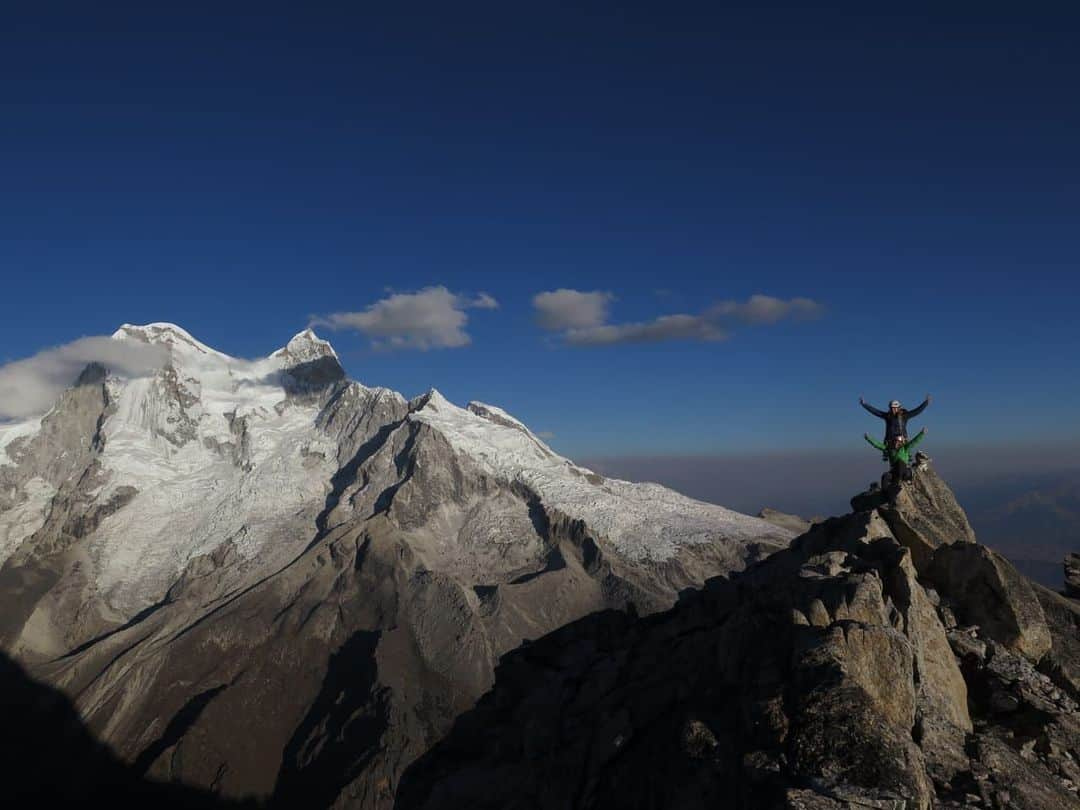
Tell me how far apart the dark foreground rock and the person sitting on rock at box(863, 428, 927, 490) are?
0.83 m

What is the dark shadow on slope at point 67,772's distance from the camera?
161125mm

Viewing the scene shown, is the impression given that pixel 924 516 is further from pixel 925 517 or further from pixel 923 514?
pixel 923 514

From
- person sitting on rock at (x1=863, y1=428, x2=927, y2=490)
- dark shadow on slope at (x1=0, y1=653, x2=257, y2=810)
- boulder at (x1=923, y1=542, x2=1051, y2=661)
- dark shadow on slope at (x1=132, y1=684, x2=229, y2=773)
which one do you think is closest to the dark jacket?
person sitting on rock at (x1=863, y1=428, x2=927, y2=490)

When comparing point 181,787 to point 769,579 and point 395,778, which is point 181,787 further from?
point 769,579

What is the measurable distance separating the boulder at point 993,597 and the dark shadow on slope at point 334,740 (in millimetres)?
163177

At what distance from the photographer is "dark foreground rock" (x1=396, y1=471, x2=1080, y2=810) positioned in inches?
611

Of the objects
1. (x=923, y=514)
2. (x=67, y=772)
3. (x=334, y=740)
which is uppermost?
(x=923, y=514)

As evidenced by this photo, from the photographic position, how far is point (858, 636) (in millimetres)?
18125

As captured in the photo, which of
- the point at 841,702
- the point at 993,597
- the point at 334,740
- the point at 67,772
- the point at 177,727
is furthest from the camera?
the point at 177,727

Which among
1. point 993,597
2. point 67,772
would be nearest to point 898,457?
point 993,597

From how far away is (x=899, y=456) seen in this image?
3288 centimetres

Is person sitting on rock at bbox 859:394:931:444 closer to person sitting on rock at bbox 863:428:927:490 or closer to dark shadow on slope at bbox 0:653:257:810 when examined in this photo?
person sitting on rock at bbox 863:428:927:490

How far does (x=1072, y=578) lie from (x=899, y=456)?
11.6 meters

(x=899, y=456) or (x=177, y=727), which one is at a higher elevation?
(x=899, y=456)
